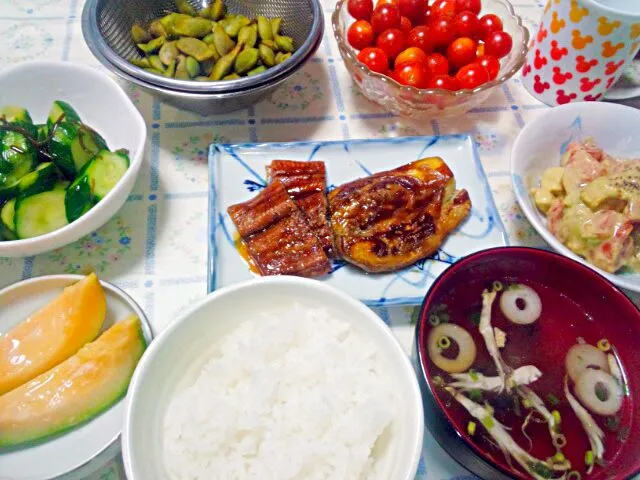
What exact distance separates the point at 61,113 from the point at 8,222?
0.45 m

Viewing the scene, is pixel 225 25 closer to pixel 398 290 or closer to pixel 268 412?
pixel 398 290

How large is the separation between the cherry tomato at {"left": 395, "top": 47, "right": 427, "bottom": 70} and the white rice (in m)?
1.11

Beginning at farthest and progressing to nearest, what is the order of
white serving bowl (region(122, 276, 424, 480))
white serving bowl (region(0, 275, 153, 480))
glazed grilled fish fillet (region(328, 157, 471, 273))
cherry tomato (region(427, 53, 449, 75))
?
cherry tomato (region(427, 53, 449, 75)) < glazed grilled fish fillet (region(328, 157, 471, 273)) < white serving bowl (region(0, 275, 153, 480)) < white serving bowl (region(122, 276, 424, 480))

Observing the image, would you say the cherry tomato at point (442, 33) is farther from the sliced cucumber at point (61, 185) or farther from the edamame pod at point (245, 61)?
the sliced cucumber at point (61, 185)

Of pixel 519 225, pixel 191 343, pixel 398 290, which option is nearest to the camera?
pixel 191 343

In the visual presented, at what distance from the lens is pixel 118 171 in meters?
1.56

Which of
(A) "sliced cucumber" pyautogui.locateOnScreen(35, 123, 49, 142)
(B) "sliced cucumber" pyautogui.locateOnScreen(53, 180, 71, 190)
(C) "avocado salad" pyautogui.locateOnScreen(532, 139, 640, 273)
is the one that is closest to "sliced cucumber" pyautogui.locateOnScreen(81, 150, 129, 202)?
(B) "sliced cucumber" pyautogui.locateOnScreen(53, 180, 71, 190)

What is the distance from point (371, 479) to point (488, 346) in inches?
20.7

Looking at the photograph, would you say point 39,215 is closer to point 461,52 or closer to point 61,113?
point 61,113


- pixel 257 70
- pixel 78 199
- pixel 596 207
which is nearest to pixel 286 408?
A: pixel 78 199

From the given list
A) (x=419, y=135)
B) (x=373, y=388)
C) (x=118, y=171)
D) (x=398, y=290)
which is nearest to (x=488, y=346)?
(x=398, y=290)

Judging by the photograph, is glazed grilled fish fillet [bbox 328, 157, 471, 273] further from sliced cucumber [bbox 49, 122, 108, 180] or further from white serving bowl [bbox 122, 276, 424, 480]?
sliced cucumber [bbox 49, 122, 108, 180]

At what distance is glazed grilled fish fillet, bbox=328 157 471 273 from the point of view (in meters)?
1.54

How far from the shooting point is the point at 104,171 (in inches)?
61.0
